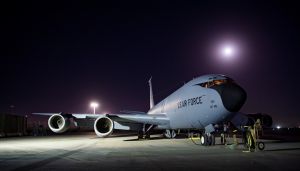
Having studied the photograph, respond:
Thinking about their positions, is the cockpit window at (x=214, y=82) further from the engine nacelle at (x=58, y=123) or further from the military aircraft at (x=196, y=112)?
the engine nacelle at (x=58, y=123)

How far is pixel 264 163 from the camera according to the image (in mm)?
10578

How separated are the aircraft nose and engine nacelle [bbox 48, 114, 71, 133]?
13.5 meters

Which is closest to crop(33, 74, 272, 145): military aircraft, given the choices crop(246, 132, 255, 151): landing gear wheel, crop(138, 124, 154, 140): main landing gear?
crop(138, 124, 154, 140): main landing gear

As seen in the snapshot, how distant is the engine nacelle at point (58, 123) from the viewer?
24.6 metres

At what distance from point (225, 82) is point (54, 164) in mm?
9920

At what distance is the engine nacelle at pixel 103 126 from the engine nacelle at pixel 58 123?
3.19 m

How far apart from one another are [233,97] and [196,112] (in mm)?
3076

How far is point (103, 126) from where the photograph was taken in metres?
23.5

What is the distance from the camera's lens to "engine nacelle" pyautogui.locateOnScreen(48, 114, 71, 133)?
24.6m

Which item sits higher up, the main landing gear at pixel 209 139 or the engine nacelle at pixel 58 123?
the engine nacelle at pixel 58 123

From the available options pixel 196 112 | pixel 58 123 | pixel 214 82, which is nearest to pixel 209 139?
pixel 196 112

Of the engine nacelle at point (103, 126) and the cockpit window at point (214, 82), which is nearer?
the cockpit window at point (214, 82)

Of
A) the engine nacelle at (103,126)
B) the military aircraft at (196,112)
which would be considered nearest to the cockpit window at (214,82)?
the military aircraft at (196,112)

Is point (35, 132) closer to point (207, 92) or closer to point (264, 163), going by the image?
point (207, 92)
